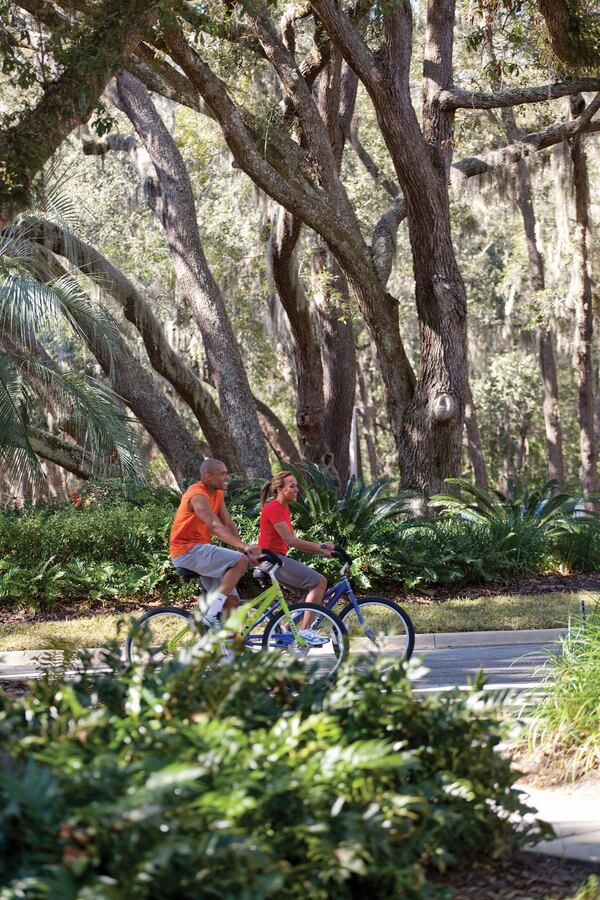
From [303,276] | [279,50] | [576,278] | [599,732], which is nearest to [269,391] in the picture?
[303,276]

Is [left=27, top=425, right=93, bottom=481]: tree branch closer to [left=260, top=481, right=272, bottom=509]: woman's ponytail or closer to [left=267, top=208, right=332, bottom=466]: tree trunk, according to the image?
[left=267, top=208, right=332, bottom=466]: tree trunk

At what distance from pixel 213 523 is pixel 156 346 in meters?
10.5

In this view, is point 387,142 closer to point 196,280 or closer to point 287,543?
point 196,280

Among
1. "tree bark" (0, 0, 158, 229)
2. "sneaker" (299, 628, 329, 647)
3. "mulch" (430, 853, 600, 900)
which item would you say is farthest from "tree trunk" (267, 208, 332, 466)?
"mulch" (430, 853, 600, 900)

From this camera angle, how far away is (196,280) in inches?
711

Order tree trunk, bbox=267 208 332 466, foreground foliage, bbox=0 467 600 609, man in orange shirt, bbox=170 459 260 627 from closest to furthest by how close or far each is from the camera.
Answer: man in orange shirt, bbox=170 459 260 627, foreground foliage, bbox=0 467 600 609, tree trunk, bbox=267 208 332 466

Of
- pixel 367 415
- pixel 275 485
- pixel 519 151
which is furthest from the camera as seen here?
pixel 367 415

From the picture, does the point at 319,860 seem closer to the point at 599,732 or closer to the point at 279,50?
the point at 599,732

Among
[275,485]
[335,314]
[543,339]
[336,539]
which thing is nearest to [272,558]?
[275,485]

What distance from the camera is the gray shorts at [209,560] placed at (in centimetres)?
838

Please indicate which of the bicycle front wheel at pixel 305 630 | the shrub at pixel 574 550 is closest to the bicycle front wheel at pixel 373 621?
the bicycle front wheel at pixel 305 630

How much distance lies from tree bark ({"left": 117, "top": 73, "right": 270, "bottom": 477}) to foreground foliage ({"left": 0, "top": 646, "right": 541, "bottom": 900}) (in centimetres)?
1343

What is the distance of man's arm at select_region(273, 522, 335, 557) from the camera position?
865 centimetres

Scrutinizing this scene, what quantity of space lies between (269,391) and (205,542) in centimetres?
2701
